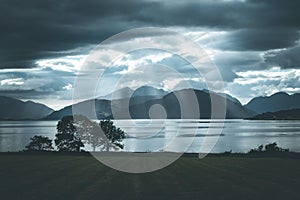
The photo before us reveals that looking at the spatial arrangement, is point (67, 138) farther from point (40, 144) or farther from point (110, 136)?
point (110, 136)

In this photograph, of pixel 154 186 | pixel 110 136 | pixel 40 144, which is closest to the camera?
pixel 154 186

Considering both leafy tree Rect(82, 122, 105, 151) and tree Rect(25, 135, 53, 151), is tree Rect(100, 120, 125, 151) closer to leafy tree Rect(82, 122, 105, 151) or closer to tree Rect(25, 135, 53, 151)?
leafy tree Rect(82, 122, 105, 151)

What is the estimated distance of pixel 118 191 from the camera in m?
27.4

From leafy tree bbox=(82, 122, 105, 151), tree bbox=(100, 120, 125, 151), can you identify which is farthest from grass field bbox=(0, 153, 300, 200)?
leafy tree bbox=(82, 122, 105, 151)

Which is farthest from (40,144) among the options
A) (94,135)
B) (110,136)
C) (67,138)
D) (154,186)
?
(154,186)

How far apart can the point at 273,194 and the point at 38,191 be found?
15172mm

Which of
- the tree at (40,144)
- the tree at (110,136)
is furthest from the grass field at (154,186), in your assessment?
the tree at (110,136)

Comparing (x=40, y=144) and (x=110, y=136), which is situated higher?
(x=110, y=136)

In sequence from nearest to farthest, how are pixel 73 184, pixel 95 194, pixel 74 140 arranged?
1. pixel 95 194
2. pixel 73 184
3. pixel 74 140

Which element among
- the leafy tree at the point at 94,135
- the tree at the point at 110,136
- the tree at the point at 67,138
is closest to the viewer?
the tree at the point at 67,138

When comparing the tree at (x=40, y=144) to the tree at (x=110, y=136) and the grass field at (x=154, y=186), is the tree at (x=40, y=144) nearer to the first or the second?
the tree at (x=110, y=136)

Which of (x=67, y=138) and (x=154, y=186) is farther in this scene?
(x=67, y=138)

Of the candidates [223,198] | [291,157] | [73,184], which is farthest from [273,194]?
[291,157]

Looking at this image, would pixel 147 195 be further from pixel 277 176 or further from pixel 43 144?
pixel 43 144
